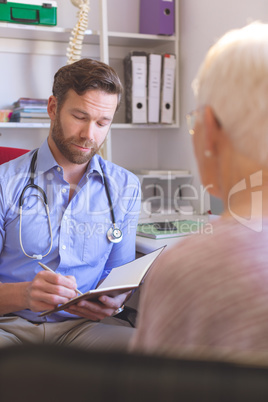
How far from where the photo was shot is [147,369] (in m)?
0.32

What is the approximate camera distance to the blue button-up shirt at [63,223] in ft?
4.81

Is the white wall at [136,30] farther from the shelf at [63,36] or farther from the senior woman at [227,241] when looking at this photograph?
the senior woman at [227,241]

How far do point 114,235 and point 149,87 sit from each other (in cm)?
117

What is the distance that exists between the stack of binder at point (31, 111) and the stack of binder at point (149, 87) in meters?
0.45

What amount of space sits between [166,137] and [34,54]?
0.87 meters

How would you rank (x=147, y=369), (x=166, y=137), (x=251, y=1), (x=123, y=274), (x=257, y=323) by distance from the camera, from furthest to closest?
(x=166, y=137) < (x=251, y=1) < (x=123, y=274) < (x=257, y=323) < (x=147, y=369)

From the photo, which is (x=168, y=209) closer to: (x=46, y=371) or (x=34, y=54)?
(x=34, y=54)

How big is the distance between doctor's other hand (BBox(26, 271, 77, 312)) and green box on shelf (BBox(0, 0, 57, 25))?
152 centimetres

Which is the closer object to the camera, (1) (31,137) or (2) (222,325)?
(2) (222,325)

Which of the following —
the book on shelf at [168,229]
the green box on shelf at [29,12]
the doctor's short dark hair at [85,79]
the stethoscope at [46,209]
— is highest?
the green box on shelf at [29,12]

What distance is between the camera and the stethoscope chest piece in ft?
5.19

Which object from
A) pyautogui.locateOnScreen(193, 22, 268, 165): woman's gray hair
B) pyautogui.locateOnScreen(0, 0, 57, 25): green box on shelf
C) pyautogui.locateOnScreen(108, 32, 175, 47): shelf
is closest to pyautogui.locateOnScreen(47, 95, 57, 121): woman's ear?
pyautogui.locateOnScreen(0, 0, 57, 25): green box on shelf

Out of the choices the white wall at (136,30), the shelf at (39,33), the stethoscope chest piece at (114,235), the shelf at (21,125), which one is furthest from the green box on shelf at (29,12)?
the stethoscope chest piece at (114,235)

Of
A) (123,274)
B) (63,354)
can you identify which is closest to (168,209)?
(123,274)
